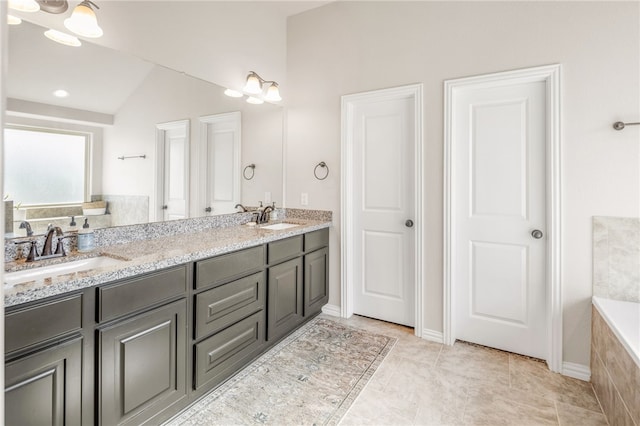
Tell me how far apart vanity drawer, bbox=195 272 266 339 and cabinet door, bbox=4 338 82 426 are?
0.58 m

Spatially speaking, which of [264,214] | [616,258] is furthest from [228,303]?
[616,258]

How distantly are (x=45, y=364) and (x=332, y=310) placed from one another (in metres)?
2.29

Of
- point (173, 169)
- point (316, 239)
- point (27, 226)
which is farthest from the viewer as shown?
point (316, 239)

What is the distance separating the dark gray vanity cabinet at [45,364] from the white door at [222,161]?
1.47 metres

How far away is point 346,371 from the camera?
225 cm

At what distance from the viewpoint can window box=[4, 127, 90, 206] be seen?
1.62 metres

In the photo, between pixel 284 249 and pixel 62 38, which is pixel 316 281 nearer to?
pixel 284 249

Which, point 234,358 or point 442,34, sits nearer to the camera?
point 234,358

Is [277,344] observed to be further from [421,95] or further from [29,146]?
[421,95]

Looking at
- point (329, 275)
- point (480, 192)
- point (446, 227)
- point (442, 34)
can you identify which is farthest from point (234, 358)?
point (442, 34)

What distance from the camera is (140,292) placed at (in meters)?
1.54

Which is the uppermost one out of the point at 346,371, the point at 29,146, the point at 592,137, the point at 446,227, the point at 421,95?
the point at 421,95

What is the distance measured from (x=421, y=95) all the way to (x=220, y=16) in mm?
1690

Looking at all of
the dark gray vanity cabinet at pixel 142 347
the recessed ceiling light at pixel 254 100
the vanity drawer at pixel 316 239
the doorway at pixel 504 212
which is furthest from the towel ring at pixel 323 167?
the dark gray vanity cabinet at pixel 142 347
